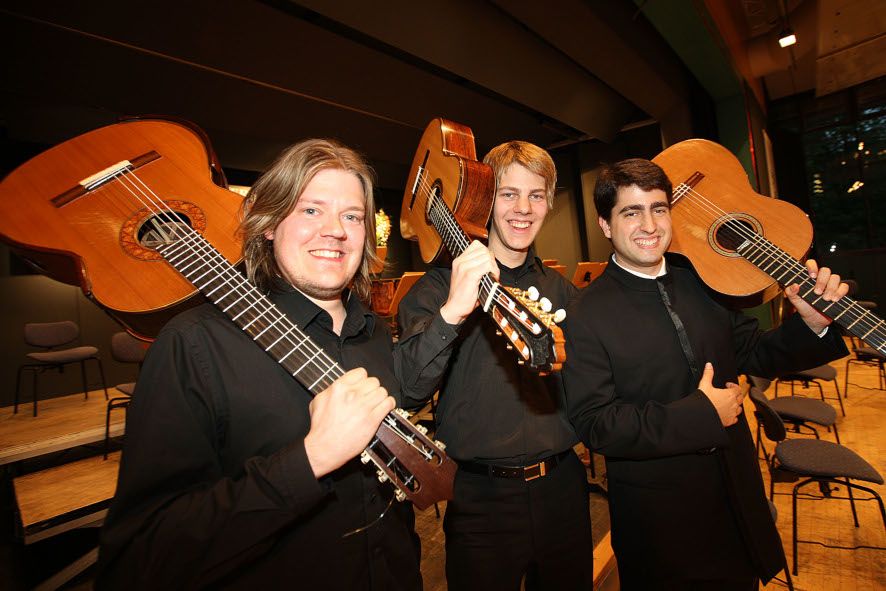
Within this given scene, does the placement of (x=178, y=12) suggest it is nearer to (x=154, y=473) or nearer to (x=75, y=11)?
(x=75, y=11)

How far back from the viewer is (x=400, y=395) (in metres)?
1.49

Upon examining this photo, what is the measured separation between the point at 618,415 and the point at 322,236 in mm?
1377

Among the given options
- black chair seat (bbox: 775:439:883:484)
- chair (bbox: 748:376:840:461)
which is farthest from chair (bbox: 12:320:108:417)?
chair (bbox: 748:376:840:461)

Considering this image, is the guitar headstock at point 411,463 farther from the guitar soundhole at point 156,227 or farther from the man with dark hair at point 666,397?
the man with dark hair at point 666,397

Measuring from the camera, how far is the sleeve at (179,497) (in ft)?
2.86

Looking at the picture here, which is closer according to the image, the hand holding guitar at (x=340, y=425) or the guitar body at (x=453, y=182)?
the hand holding guitar at (x=340, y=425)

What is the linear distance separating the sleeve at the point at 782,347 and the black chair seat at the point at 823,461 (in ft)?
4.66

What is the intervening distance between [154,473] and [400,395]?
0.77 m

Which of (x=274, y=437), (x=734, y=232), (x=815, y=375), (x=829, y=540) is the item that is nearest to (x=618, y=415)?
(x=734, y=232)

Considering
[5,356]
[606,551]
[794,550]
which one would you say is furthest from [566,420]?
[5,356]

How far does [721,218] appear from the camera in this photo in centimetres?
206

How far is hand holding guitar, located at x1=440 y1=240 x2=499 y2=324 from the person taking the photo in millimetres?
1387

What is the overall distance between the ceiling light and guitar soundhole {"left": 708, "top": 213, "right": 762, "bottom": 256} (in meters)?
7.45

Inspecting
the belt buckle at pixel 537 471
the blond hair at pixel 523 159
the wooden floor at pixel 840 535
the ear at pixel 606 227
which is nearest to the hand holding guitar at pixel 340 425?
the belt buckle at pixel 537 471
